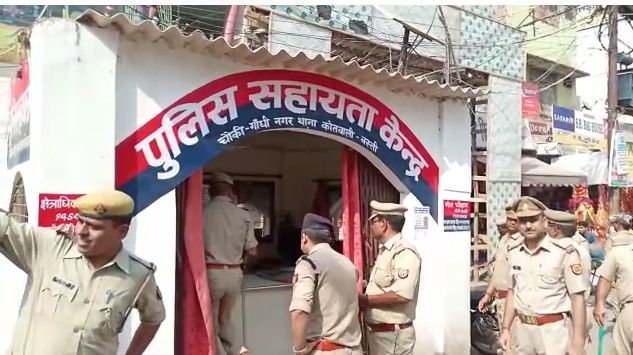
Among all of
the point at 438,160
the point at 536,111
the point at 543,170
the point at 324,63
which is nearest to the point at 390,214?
the point at 324,63

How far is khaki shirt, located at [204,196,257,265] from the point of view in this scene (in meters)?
5.96

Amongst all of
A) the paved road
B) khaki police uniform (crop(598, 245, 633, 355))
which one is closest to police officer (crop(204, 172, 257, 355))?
khaki police uniform (crop(598, 245, 633, 355))

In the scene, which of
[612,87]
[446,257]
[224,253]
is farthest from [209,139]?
[612,87]

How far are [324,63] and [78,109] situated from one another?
213 centimetres

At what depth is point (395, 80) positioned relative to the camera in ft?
21.1

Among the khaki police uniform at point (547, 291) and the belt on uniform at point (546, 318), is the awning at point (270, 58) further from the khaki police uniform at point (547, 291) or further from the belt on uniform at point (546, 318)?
the belt on uniform at point (546, 318)

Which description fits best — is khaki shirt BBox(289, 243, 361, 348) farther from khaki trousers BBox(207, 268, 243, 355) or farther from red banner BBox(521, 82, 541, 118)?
red banner BBox(521, 82, 541, 118)

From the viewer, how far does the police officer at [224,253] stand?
595 centimetres

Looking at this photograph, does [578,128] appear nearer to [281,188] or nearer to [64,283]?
[281,188]

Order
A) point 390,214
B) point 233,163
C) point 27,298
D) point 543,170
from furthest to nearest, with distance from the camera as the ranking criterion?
1. point 543,170
2. point 233,163
3. point 390,214
4. point 27,298

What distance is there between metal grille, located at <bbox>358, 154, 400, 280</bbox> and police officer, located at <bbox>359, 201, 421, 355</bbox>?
6.23 feet

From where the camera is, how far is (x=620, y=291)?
5.76 metres

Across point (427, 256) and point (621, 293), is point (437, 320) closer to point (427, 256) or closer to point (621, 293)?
point (427, 256)

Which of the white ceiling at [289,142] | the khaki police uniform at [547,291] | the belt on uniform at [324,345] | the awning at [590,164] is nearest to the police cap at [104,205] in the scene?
the belt on uniform at [324,345]
